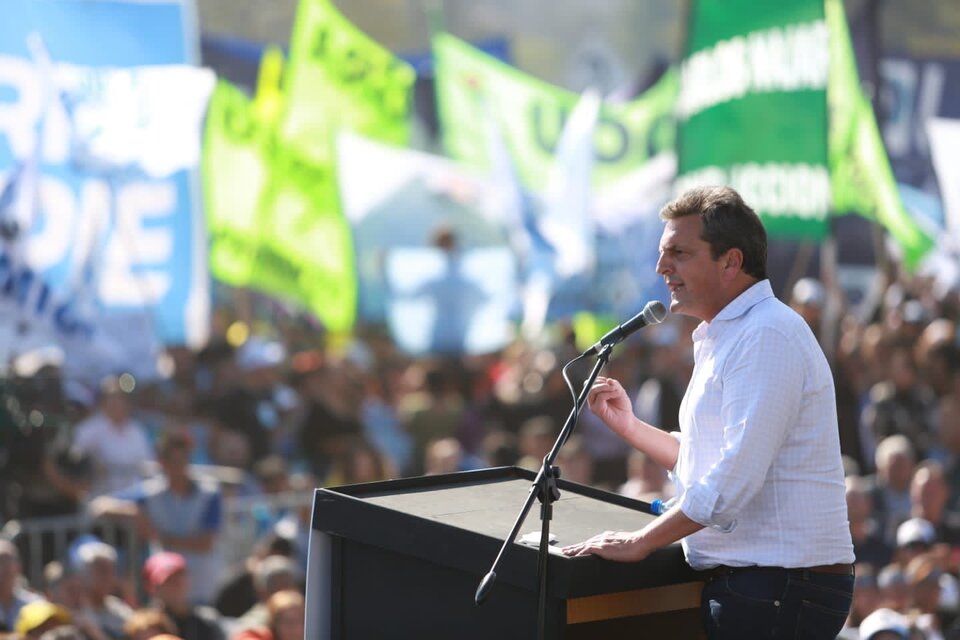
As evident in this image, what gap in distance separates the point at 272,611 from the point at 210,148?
4332mm

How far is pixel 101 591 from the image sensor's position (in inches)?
242

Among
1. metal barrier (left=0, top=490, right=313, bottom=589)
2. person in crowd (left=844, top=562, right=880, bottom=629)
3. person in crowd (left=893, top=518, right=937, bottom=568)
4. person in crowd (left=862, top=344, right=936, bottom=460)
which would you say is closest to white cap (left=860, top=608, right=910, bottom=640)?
person in crowd (left=844, top=562, right=880, bottom=629)

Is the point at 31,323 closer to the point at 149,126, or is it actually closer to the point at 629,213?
the point at 149,126

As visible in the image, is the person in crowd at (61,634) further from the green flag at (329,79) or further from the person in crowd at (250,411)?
the green flag at (329,79)

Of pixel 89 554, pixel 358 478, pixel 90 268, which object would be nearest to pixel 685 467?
pixel 89 554

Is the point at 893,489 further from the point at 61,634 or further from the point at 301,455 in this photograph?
the point at 61,634

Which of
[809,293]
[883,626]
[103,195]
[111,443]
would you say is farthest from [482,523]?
[809,293]

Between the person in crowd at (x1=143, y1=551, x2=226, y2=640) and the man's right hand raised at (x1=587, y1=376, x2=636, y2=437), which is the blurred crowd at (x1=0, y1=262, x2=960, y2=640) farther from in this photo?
the man's right hand raised at (x1=587, y1=376, x2=636, y2=437)

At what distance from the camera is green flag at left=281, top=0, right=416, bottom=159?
9.77m

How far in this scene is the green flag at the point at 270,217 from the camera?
30.0 ft

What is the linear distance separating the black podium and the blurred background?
2598mm

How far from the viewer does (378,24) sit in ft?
59.8

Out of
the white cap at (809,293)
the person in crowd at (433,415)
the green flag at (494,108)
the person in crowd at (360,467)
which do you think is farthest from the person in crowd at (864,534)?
the green flag at (494,108)

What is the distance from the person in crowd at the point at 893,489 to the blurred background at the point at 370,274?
12 mm
